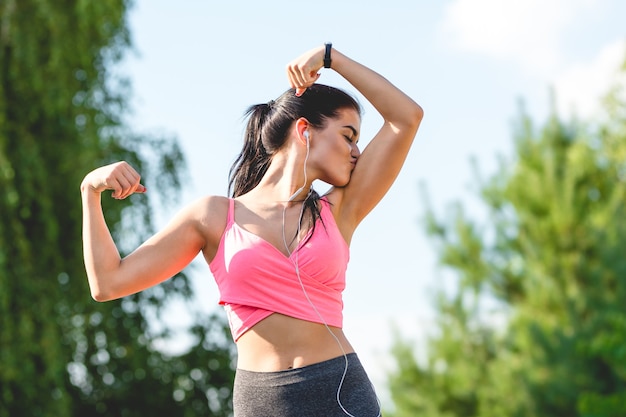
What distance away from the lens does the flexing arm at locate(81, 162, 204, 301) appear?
1.87 meters

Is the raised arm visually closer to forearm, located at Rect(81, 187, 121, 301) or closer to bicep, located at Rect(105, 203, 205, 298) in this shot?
bicep, located at Rect(105, 203, 205, 298)

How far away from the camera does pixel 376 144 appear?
2086 millimetres

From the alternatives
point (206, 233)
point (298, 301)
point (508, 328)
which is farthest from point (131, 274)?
point (508, 328)

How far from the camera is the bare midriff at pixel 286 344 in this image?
6.03ft

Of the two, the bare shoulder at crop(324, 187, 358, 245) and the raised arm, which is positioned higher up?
the raised arm

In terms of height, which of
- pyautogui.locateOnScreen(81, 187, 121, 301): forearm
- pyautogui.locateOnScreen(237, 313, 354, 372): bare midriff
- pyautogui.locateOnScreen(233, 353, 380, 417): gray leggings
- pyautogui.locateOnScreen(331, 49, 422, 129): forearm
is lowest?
pyautogui.locateOnScreen(233, 353, 380, 417): gray leggings

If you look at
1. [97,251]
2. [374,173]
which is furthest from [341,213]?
[97,251]

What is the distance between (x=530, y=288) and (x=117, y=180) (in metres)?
9.75

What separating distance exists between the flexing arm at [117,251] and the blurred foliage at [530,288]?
8786 millimetres

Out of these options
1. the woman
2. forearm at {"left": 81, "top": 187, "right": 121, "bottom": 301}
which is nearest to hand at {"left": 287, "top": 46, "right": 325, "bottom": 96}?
the woman

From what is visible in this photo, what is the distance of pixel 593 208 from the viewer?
11.4m

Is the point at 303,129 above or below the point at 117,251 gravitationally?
above

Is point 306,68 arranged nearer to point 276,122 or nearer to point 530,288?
point 276,122

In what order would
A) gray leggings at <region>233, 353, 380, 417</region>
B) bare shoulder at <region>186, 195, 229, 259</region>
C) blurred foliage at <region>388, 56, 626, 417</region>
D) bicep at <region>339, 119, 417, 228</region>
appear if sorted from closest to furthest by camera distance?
gray leggings at <region>233, 353, 380, 417</region>
bare shoulder at <region>186, 195, 229, 259</region>
bicep at <region>339, 119, 417, 228</region>
blurred foliage at <region>388, 56, 626, 417</region>
